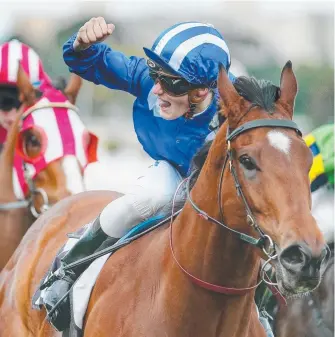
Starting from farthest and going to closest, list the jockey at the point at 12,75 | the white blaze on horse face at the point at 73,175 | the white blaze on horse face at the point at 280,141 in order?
the jockey at the point at 12,75, the white blaze on horse face at the point at 73,175, the white blaze on horse face at the point at 280,141

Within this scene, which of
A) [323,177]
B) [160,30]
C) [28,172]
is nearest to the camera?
[28,172]

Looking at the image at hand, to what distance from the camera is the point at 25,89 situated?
7746 millimetres

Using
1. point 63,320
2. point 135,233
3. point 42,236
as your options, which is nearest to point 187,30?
point 135,233

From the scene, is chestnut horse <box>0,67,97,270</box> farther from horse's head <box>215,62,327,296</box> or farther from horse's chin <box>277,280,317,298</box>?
horse's chin <box>277,280,317,298</box>

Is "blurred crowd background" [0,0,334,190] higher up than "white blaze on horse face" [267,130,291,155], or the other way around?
"white blaze on horse face" [267,130,291,155]

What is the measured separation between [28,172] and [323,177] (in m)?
2.46

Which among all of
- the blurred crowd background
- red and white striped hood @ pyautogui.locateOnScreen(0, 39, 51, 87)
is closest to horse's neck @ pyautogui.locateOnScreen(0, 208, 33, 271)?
red and white striped hood @ pyautogui.locateOnScreen(0, 39, 51, 87)

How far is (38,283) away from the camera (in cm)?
579

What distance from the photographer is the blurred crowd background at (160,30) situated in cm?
1695

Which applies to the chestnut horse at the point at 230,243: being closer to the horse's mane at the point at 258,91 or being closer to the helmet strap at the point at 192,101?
the horse's mane at the point at 258,91

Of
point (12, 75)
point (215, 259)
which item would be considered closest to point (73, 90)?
point (12, 75)

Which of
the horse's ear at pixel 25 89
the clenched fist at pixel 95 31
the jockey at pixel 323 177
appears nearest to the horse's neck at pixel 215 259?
the clenched fist at pixel 95 31

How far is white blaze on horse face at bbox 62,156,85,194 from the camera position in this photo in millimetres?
7250

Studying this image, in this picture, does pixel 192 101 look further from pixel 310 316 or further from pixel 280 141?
pixel 310 316
